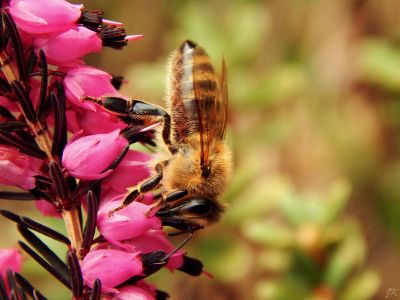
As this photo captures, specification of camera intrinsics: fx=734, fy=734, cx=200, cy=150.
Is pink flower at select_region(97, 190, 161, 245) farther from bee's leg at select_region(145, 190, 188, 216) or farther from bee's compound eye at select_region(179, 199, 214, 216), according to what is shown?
bee's compound eye at select_region(179, 199, 214, 216)

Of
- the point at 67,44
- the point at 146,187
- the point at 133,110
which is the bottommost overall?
the point at 146,187

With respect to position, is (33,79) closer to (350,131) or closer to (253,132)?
(253,132)

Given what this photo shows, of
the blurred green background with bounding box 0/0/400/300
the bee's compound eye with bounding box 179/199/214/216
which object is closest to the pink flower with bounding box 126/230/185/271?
the bee's compound eye with bounding box 179/199/214/216

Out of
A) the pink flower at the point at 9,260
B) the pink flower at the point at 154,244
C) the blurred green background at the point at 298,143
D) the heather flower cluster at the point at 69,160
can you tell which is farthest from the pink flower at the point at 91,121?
the blurred green background at the point at 298,143

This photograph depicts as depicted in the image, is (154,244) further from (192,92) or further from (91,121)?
(192,92)

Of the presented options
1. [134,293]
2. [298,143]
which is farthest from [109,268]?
[298,143]

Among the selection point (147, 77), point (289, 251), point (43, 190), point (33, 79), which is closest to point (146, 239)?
point (43, 190)
